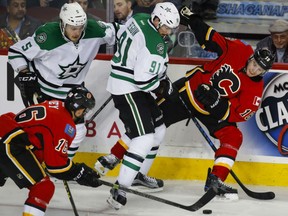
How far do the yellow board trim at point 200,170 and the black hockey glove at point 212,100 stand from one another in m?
0.44

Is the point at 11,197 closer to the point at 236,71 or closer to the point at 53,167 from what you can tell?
the point at 53,167

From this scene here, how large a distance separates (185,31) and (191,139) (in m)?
0.68

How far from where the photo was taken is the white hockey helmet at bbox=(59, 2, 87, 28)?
20.9 feet

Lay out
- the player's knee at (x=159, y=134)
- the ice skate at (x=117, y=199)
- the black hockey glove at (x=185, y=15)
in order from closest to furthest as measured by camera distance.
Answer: the ice skate at (x=117, y=199) < the player's knee at (x=159, y=134) < the black hockey glove at (x=185, y=15)

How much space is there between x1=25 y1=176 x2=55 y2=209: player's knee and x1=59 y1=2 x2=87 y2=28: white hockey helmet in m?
1.12

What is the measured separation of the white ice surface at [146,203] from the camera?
630cm

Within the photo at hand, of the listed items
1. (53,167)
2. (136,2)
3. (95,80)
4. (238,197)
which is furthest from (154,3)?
(53,167)

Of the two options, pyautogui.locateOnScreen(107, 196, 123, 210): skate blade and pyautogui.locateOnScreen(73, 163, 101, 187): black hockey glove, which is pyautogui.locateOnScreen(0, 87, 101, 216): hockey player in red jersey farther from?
pyautogui.locateOnScreen(107, 196, 123, 210): skate blade

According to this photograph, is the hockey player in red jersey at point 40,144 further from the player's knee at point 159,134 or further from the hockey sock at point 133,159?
the player's knee at point 159,134

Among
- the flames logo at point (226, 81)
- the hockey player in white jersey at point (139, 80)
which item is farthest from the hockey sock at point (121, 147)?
the flames logo at point (226, 81)

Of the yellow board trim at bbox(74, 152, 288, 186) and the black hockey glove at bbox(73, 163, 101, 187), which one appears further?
the yellow board trim at bbox(74, 152, 288, 186)

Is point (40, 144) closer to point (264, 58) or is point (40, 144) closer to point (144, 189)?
point (144, 189)

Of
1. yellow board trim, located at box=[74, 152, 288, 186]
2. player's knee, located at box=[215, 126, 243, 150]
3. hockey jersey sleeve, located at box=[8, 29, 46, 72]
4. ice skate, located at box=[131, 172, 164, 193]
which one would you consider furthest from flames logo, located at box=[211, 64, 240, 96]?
hockey jersey sleeve, located at box=[8, 29, 46, 72]

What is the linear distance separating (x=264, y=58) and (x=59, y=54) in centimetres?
120
